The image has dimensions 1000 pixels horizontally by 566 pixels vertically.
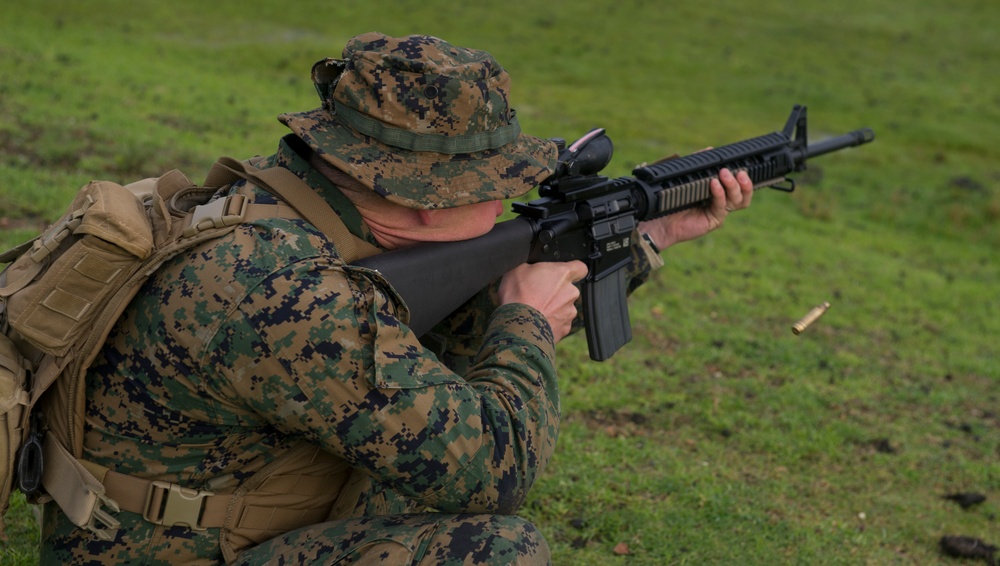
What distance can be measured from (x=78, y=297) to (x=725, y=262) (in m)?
8.24

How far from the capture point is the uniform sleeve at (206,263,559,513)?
8.45 feet

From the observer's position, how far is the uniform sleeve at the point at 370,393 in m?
2.57

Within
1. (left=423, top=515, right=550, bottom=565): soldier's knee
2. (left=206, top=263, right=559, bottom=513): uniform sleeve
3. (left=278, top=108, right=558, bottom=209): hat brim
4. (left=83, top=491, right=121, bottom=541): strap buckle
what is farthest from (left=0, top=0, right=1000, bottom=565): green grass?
(left=278, top=108, right=558, bottom=209): hat brim

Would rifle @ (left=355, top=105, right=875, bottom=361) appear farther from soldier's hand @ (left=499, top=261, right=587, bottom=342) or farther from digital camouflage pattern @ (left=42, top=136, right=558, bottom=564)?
digital camouflage pattern @ (left=42, top=136, right=558, bottom=564)

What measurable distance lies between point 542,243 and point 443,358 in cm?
66

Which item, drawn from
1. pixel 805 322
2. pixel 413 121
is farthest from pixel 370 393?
pixel 805 322

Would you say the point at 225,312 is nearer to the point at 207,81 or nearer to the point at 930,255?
the point at 930,255

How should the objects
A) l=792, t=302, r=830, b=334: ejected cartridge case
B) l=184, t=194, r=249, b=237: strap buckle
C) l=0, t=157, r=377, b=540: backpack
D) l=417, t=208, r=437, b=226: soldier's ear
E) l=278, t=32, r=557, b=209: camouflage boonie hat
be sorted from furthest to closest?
l=792, t=302, r=830, b=334: ejected cartridge case → l=417, t=208, r=437, b=226: soldier's ear → l=278, t=32, r=557, b=209: camouflage boonie hat → l=184, t=194, r=249, b=237: strap buckle → l=0, t=157, r=377, b=540: backpack

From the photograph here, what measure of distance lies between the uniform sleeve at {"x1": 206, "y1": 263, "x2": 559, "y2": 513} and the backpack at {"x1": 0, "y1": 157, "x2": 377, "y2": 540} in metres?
0.31

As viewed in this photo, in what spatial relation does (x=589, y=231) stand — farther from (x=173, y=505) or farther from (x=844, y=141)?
(x=844, y=141)

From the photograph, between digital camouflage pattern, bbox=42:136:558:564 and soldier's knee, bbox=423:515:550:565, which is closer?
digital camouflage pattern, bbox=42:136:558:564

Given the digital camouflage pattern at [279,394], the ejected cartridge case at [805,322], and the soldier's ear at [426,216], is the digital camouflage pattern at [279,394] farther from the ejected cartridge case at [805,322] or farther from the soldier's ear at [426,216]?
the ejected cartridge case at [805,322]

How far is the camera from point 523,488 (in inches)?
116

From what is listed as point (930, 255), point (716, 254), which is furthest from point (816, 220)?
point (716, 254)
